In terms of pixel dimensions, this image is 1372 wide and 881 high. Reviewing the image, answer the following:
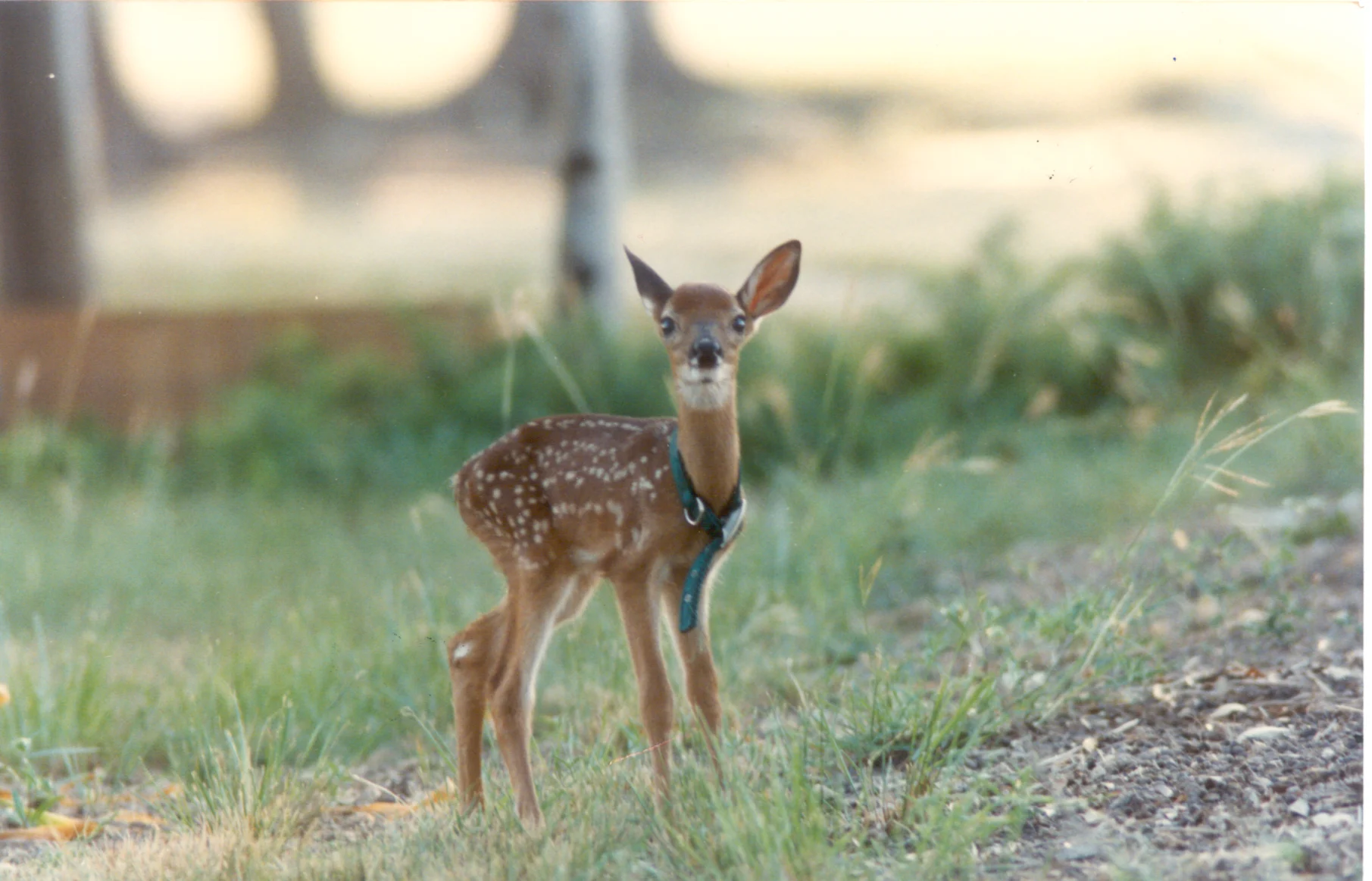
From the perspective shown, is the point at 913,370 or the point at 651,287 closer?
the point at 651,287

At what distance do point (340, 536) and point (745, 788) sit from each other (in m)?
4.17

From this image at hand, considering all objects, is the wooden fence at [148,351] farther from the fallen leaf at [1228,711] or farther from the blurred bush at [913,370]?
the fallen leaf at [1228,711]

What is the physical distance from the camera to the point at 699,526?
11.6ft

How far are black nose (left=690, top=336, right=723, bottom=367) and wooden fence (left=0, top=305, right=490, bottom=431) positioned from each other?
6885 mm

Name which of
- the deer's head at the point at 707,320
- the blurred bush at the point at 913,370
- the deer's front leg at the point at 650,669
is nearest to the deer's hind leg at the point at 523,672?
the deer's front leg at the point at 650,669

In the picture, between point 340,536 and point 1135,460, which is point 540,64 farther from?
point 1135,460

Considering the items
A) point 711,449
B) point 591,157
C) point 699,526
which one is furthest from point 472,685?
point 591,157

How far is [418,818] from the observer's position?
148 inches

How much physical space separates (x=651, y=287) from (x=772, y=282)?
31cm

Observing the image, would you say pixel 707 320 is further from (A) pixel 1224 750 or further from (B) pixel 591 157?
(B) pixel 591 157

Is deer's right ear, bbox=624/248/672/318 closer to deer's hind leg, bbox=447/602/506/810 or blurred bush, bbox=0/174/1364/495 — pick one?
deer's hind leg, bbox=447/602/506/810

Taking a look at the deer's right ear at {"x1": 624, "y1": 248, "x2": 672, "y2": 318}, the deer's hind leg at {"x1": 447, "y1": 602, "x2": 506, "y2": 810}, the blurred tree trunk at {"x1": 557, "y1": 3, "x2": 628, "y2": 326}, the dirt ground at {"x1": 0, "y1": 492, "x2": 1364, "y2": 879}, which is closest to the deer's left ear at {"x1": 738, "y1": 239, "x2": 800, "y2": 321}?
the deer's right ear at {"x1": 624, "y1": 248, "x2": 672, "y2": 318}

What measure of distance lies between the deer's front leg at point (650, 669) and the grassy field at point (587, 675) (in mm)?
94

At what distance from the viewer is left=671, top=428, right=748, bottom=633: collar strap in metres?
3.51
